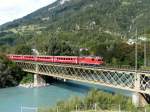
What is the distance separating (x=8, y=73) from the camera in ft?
261

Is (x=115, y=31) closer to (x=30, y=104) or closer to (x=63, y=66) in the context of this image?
(x=63, y=66)

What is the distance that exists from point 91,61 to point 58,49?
142ft

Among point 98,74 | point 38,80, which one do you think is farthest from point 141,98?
point 38,80

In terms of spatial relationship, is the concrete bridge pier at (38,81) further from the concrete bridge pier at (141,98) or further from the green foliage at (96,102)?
the green foliage at (96,102)

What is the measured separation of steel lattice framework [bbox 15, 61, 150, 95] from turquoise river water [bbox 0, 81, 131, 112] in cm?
206

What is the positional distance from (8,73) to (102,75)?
2199 centimetres

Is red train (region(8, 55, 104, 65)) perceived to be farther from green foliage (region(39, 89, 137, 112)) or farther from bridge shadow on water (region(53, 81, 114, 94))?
green foliage (region(39, 89, 137, 112))

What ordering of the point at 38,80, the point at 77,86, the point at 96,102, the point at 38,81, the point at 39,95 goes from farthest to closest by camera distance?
the point at 38,80, the point at 38,81, the point at 77,86, the point at 39,95, the point at 96,102

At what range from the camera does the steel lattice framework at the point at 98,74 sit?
170 feet

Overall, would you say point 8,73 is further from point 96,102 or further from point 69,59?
point 96,102

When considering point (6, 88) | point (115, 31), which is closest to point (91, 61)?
point (6, 88)

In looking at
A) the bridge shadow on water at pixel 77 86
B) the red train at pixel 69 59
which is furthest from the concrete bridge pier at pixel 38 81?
the red train at pixel 69 59

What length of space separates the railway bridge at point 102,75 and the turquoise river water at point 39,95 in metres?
2.03

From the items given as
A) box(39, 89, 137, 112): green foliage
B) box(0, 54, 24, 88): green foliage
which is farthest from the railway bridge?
box(39, 89, 137, 112): green foliage
